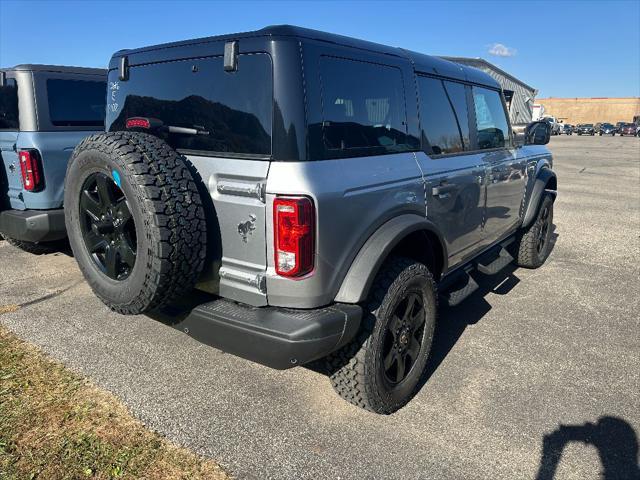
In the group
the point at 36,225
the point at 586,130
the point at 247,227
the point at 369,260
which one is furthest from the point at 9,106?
the point at 586,130

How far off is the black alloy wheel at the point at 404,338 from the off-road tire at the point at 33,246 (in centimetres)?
445

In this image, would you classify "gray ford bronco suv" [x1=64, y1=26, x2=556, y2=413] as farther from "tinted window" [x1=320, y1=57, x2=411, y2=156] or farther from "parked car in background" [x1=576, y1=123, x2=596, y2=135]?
"parked car in background" [x1=576, y1=123, x2=596, y2=135]

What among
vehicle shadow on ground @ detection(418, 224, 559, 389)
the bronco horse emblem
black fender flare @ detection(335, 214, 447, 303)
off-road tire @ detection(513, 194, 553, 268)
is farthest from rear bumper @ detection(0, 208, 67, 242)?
off-road tire @ detection(513, 194, 553, 268)

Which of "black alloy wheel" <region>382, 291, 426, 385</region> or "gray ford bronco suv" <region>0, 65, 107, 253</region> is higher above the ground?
"gray ford bronco suv" <region>0, 65, 107, 253</region>

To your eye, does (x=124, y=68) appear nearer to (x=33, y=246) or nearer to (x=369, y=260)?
(x=369, y=260)

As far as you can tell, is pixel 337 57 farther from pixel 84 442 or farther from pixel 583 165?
pixel 583 165

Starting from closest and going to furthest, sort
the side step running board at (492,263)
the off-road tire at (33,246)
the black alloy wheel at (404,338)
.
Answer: the black alloy wheel at (404,338), the side step running board at (492,263), the off-road tire at (33,246)

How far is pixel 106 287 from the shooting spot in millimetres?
2525

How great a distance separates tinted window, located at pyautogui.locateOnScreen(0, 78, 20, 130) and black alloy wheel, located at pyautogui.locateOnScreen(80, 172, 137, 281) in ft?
8.77

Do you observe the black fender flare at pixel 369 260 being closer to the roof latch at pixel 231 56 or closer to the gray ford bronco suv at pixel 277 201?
the gray ford bronco suv at pixel 277 201

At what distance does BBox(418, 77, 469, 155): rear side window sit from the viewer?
313 cm

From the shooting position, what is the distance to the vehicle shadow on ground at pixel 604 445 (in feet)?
7.63

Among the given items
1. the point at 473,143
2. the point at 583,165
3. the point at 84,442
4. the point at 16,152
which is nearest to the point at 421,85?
the point at 473,143

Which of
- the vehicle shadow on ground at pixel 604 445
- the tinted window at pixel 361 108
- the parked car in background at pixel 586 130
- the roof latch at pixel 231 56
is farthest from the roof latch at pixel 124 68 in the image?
the parked car in background at pixel 586 130
